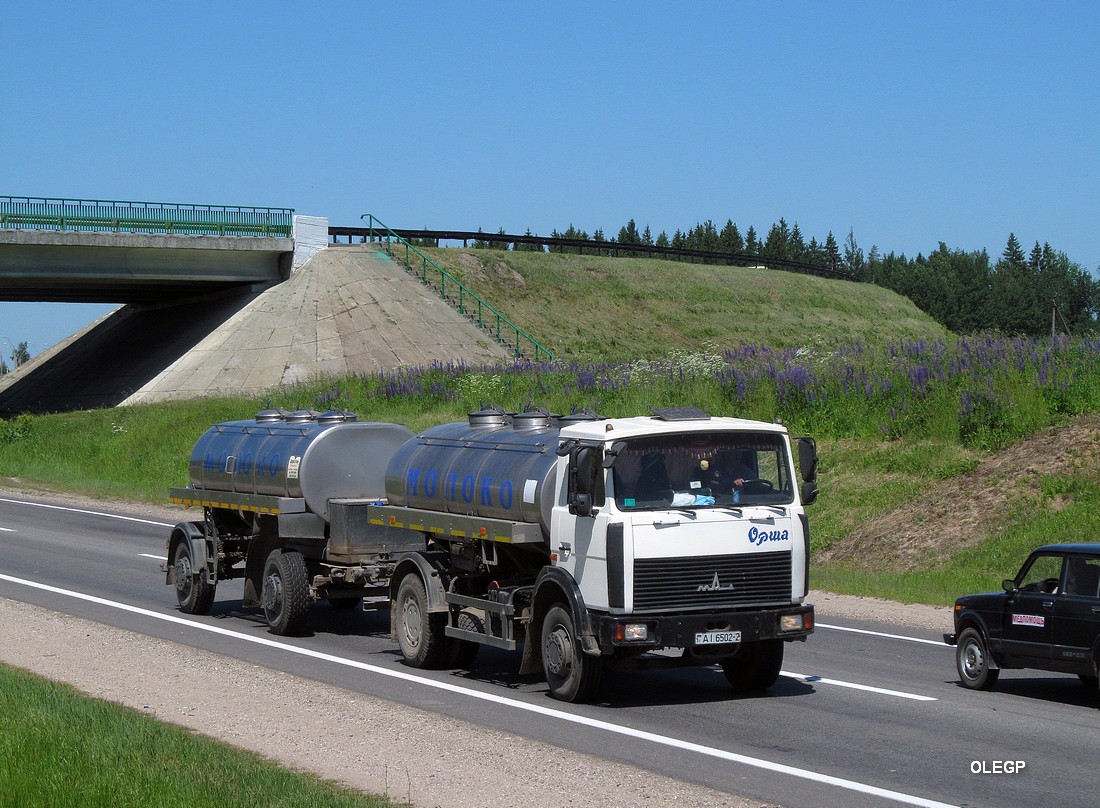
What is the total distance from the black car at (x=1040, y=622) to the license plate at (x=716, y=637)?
2669 mm

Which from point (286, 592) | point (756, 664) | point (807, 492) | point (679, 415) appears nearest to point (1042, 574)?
point (807, 492)

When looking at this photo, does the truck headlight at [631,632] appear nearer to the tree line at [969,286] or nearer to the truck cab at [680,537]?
the truck cab at [680,537]

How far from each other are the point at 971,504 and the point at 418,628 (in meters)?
12.6

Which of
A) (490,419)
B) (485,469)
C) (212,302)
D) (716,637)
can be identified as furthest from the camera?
(212,302)

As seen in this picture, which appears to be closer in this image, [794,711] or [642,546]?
[642,546]

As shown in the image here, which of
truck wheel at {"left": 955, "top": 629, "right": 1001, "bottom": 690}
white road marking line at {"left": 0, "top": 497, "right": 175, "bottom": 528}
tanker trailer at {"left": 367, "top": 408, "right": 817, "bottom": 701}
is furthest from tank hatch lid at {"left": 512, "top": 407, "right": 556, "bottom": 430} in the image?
white road marking line at {"left": 0, "top": 497, "right": 175, "bottom": 528}

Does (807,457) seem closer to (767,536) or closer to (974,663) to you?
(767,536)

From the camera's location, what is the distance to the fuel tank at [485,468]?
1170 cm

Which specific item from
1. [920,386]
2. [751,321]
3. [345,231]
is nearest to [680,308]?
[751,321]

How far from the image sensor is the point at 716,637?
1059 centimetres

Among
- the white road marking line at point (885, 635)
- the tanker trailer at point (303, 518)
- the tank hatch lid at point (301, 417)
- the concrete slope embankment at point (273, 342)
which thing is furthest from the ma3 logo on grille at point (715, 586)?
the concrete slope embankment at point (273, 342)

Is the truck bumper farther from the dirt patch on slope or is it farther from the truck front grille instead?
the dirt patch on slope

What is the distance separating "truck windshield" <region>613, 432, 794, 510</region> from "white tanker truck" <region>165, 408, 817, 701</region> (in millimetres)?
13

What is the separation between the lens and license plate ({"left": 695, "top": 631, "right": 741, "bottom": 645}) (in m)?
10.6
